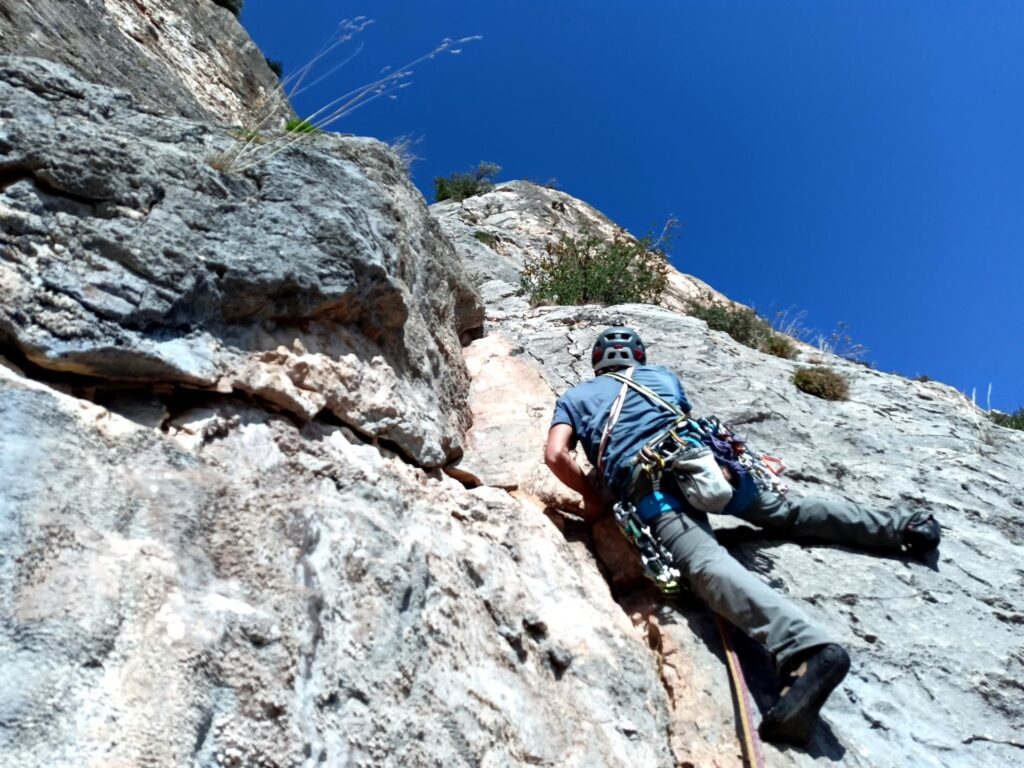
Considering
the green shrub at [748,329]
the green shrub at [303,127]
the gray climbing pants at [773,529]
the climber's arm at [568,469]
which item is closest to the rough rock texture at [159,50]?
the green shrub at [303,127]

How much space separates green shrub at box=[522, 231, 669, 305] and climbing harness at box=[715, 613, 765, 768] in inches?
233

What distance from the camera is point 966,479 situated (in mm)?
5574

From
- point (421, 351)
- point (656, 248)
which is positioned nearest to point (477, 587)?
point (421, 351)

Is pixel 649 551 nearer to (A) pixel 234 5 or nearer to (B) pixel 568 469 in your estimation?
(B) pixel 568 469

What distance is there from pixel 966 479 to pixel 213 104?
24.5 ft

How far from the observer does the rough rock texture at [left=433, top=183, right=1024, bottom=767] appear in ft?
12.1

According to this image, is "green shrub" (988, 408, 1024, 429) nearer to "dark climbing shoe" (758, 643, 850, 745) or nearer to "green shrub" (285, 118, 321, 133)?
"dark climbing shoe" (758, 643, 850, 745)

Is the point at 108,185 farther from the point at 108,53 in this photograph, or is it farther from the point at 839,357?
the point at 839,357

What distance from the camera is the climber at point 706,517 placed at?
11.4 feet

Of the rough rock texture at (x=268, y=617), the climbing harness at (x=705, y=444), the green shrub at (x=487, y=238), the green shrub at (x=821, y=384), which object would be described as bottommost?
the rough rock texture at (x=268, y=617)

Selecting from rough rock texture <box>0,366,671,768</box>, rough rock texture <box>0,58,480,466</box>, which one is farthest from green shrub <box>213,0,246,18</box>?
rough rock texture <box>0,366,671,768</box>

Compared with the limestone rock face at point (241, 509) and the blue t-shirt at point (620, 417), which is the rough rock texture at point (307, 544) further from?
the blue t-shirt at point (620, 417)

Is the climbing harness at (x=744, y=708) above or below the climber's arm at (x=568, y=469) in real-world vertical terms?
below

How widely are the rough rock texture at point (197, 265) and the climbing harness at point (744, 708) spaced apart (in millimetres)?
1679
